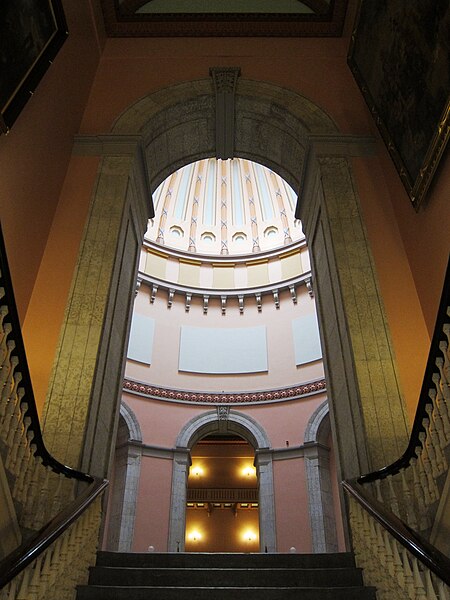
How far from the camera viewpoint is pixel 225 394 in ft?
42.1

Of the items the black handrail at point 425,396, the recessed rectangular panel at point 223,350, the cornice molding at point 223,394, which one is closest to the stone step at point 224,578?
the black handrail at point 425,396

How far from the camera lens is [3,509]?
3422mm

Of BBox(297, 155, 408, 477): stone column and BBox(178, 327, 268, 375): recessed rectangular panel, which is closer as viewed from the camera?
BBox(297, 155, 408, 477): stone column

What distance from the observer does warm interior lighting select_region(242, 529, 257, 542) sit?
15.6 m

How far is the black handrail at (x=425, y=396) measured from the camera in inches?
123

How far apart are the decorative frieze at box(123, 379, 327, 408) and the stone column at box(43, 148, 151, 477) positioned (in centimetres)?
582

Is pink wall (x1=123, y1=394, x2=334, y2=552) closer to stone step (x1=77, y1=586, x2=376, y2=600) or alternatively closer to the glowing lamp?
the glowing lamp

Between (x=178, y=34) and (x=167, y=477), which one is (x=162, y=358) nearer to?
(x=167, y=477)

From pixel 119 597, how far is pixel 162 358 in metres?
9.96

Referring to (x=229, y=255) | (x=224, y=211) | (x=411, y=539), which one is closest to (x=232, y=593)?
(x=411, y=539)

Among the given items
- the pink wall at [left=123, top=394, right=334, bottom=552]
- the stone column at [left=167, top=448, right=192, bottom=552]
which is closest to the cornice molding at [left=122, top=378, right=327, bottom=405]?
the pink wall at [left=123, top=394, right=334, bottom=552]

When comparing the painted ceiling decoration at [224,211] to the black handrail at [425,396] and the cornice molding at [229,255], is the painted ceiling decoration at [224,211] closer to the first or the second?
the cornice molding at [229,255]

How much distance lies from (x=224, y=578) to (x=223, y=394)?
31.0ft

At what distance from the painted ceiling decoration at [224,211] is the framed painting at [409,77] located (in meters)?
8.74
